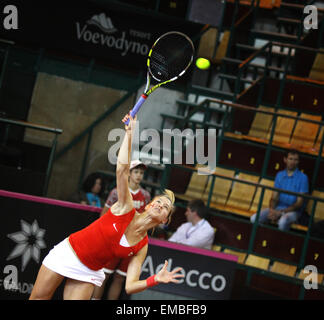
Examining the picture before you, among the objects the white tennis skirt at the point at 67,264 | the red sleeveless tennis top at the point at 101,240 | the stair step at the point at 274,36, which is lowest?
the white tennis skirt at the point at 67,264

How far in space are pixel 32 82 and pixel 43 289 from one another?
23.2 ft

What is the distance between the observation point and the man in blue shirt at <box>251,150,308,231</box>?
26.0ft

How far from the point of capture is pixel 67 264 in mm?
4488

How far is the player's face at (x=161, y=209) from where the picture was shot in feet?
14.8

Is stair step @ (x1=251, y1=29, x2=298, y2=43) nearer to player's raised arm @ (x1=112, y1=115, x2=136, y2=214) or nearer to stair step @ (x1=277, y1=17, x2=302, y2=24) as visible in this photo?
stair step @ (x1=277, y1=17, x2=302, y2=24)

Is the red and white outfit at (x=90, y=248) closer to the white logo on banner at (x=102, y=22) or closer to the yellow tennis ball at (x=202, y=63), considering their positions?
the white logo on banner at (x=102, y=22)

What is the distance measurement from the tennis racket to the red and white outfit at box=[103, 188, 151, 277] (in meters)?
2.16

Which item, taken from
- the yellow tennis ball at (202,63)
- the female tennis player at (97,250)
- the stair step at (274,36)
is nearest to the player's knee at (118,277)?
the female tennis player at (97,250)

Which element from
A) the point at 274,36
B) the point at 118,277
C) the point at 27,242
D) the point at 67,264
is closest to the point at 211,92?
the point at 274,36

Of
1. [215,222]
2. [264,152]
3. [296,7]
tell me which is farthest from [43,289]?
[296,7]

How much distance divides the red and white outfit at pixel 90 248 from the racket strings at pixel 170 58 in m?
1.23

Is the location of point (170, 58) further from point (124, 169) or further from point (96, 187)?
point (96, 187)

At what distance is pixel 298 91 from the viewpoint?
9.95 metres
